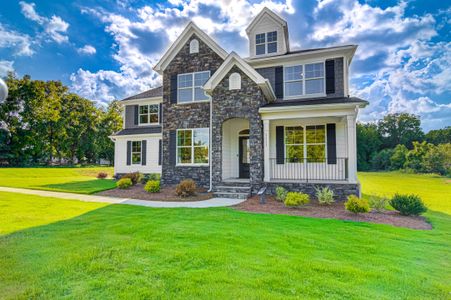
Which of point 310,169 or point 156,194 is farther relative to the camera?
point 310,169

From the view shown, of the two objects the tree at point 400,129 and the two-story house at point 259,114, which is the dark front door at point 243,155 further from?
the tree at point 400,129

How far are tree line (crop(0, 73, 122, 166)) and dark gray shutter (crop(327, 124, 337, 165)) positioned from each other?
3437 cm

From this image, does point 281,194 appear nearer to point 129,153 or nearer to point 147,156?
point 147,156

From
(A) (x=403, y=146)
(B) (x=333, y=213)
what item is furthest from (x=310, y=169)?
(A) (x=403, y=146)

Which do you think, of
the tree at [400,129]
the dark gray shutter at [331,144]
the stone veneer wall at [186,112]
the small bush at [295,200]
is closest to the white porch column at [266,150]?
the small bush at [295,200]

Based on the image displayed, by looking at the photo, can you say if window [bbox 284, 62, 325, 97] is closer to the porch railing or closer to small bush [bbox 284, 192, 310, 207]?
the porch railing

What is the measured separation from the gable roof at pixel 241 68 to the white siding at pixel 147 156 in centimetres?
704

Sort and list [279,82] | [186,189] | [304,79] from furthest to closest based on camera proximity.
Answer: [279,82] → [304,79] → [186,189]

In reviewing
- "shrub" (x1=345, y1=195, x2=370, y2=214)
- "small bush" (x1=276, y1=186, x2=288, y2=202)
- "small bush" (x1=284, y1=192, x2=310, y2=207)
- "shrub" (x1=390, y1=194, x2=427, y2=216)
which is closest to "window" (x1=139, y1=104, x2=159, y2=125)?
"small bush" (x1=276, y1=186, x2=288, y2=202)

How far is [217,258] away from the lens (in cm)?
422

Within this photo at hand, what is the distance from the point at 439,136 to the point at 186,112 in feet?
163

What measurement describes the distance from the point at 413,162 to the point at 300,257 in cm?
3636

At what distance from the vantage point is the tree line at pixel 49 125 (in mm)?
33344

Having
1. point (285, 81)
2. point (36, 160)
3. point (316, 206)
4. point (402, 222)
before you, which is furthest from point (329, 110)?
point (36, 160)
